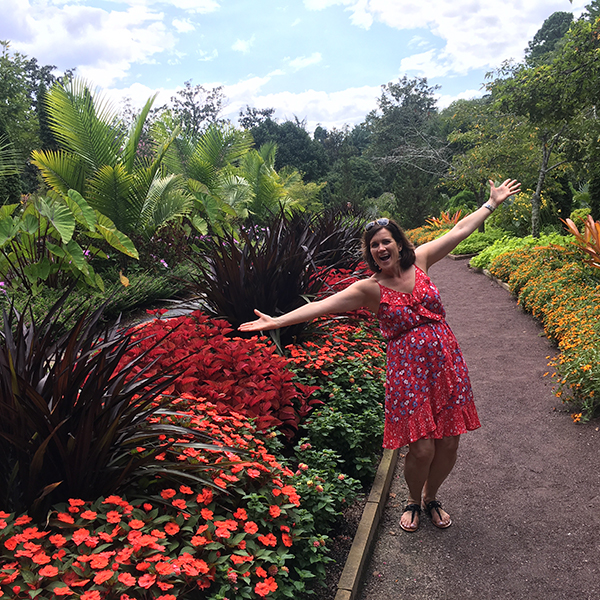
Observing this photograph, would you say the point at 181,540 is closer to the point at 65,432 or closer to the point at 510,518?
the point at 65,432

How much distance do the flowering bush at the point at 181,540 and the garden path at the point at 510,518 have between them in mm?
692

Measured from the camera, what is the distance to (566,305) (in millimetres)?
6113

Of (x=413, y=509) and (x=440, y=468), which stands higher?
(x=440, y=468)

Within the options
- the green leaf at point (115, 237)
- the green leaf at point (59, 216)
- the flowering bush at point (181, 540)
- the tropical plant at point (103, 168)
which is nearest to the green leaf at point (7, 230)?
the green leaf at point (59, 216)

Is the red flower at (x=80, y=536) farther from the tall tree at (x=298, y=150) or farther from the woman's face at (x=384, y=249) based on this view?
the tall tree at (x=298, y=150)

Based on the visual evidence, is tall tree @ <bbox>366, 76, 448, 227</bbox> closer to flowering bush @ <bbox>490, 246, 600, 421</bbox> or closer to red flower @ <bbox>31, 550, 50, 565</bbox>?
flowering bush @ <bbox>490, 246, 600, 421</bbox>

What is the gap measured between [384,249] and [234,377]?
52.4 inches

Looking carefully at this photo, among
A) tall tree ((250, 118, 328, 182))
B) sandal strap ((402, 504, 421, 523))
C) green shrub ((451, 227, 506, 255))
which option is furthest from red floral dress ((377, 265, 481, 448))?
tall tree ((250, 118, 328, 182))

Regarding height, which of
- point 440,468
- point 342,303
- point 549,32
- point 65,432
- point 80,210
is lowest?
point 440,468

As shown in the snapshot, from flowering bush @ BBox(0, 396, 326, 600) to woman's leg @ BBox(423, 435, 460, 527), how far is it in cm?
86

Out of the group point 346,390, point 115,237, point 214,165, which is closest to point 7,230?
point 115,237

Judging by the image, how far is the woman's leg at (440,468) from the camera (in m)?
2.80

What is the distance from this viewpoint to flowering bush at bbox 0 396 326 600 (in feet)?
5.18

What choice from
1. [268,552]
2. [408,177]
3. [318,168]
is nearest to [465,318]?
[268,552]
